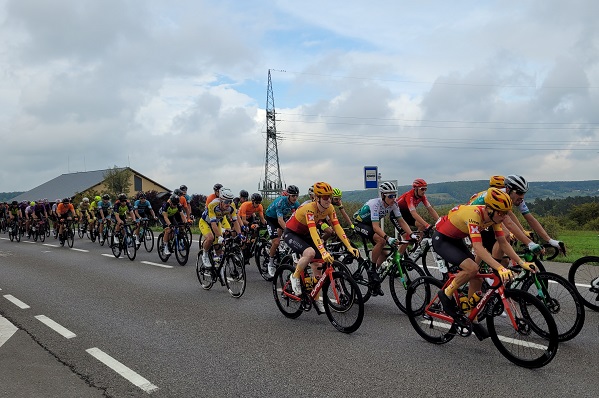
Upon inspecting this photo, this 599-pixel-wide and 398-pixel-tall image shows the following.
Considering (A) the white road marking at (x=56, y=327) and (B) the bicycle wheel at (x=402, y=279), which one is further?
(B) the bicycle wheel at (x=402, y=279)

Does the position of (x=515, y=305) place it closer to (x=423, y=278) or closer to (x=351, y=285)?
(x=423, y=278)

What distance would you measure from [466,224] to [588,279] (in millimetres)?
2877

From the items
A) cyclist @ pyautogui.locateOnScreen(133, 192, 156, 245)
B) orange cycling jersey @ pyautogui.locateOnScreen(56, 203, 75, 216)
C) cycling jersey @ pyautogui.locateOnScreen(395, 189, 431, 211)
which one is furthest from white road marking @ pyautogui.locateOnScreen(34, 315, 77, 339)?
orange cycling jersey @ pyautogui.locateOnScreen(56, 203, 75, 216)

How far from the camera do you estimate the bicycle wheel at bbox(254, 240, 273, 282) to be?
10313 mm

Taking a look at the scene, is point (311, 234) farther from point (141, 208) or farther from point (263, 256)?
point (141, 208)

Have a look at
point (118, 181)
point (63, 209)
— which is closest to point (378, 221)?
point (63, 209)

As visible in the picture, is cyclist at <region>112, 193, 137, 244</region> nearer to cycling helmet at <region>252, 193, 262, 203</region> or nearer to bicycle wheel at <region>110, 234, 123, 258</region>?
bicycle wheel at <region>110, 234, 123, 258</region>

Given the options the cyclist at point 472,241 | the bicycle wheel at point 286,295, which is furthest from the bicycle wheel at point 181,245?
the cyclist at point 472,241

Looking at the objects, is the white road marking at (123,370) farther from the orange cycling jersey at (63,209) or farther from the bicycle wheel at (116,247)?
the orange cycling jersey at (63,209)

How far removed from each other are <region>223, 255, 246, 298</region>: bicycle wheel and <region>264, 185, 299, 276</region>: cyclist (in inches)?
51.8

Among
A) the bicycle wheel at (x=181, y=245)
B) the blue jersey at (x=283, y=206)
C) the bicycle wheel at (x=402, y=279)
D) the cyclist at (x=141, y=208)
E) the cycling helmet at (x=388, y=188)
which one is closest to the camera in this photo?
the bicycle wheel at (x=402, y=279)

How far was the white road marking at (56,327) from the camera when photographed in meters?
6.20

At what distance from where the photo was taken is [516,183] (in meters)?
5.93

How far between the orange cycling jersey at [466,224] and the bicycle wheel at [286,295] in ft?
7.69
